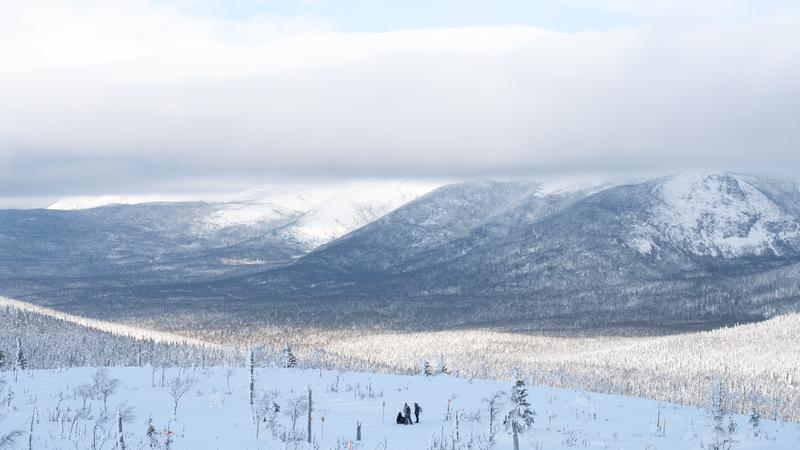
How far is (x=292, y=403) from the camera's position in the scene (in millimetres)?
55062

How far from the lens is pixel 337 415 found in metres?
57.0

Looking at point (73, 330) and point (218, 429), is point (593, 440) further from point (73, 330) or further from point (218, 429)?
point (73, 330)

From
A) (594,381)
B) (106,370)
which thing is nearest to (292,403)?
(106,370)

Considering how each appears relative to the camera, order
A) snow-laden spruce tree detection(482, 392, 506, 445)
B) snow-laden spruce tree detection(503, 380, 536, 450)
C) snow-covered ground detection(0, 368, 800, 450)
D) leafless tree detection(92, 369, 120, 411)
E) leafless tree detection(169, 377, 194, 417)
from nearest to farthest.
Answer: snow-covered ground detection(0, 368, 800, 450), snow-laden spruce tree detection(503, 380, 536, 450), snow-laden spruce tree detection(482, 392, 506, 445), leafless tree detection(169, 377, 194, 417), leafless tree detection(92, 369, 120, 411)

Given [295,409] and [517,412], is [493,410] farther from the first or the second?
[295,409]

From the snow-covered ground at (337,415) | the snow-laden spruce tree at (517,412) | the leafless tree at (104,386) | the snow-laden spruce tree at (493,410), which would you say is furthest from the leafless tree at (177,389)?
the snow-laden spruce tree at (517,412)

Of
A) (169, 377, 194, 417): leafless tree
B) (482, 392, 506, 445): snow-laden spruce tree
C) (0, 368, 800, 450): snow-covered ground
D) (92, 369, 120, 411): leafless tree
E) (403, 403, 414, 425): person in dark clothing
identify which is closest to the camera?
(0, 368, 800, 450): snow-covered ground

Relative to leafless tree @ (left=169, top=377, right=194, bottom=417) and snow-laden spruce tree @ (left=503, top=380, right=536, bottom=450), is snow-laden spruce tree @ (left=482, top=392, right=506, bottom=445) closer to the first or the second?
snow-laden spruce tree @ (left=503, top=380, right=536, bottom=450)

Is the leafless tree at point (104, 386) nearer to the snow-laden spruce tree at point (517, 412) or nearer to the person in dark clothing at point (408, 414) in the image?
the person in dark clothing at point (408, 414)

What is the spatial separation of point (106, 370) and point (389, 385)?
22377mm

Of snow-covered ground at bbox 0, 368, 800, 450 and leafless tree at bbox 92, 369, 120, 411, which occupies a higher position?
leafless tree at bbox 92, 369, 120, 411

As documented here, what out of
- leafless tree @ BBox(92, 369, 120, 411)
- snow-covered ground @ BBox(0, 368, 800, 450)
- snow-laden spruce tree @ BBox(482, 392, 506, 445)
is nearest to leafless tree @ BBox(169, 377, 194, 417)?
snow-covered ground @ BBox(0, 368, 800, 450)

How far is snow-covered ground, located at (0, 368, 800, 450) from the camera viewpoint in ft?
157

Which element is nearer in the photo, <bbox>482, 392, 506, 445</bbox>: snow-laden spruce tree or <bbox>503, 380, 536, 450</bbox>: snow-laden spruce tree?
<bbox>503, 380, 536, 450</bbox>: snow-laden spruce tree
